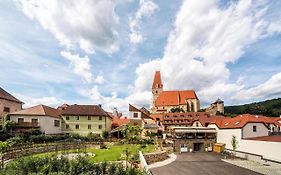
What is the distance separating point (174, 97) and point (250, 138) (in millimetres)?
56870

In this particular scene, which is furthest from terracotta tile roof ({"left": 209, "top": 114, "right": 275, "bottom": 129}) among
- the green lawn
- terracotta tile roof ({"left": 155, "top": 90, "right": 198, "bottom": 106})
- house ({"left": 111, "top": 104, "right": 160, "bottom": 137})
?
terracotta tile roof ({"left": 155, "top": 90, "right": 198, "bottom": 106})

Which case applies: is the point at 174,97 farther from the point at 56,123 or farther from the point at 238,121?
the point at 56,123

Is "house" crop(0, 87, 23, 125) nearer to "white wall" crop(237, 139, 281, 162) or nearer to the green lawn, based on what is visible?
the green lawn

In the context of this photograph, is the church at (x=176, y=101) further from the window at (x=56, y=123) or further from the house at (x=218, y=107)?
the window at (x=56, y=123)

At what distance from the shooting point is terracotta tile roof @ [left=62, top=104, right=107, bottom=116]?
58.6m

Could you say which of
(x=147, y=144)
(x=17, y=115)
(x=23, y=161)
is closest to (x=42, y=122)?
(x=17, y=115)

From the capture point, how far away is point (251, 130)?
45.8m

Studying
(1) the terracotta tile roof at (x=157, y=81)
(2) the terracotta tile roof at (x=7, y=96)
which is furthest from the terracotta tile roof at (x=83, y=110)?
(1) the terracotta tile roof at (x=157, y=81)

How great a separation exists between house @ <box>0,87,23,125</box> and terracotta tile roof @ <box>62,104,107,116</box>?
977 centimetres

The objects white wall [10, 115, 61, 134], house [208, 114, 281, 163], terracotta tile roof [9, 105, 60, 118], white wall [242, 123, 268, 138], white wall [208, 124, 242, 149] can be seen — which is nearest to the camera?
house [208, 114, 281, 163]

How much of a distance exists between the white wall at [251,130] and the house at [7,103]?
42.8m

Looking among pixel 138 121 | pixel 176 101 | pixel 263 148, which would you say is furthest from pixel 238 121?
pixel 176 101

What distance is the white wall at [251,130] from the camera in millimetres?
45062

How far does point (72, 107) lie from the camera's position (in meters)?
60.2
